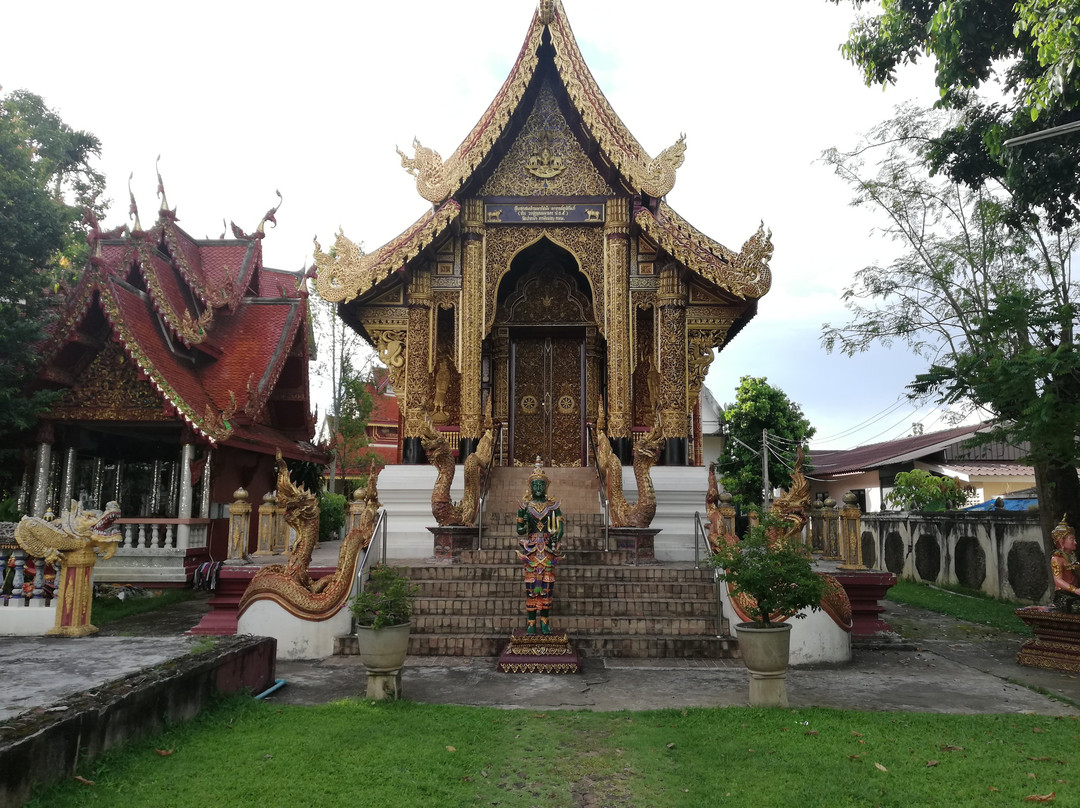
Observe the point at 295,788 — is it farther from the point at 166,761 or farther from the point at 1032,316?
the point at 1032,316

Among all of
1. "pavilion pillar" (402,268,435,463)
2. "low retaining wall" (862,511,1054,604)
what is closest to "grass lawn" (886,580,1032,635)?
"low retaining wall" (862,511,1054,604)

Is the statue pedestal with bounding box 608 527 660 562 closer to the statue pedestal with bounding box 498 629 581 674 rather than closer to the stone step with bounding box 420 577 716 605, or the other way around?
the stone step with bounding box 420 577 716 605

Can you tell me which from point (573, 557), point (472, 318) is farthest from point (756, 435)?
point (573, 557)

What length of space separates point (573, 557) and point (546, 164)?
6.07 meters

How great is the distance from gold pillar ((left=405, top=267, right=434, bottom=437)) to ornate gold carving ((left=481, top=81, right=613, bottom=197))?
1768 millimetres

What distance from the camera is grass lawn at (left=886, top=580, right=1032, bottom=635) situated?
10211 millimetres

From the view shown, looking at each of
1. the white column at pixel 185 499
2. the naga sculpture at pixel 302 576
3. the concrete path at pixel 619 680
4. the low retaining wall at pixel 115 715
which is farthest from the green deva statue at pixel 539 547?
the white column at pixel 185 499

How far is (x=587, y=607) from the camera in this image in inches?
312

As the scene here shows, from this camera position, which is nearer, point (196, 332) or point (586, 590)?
point (586, 590)

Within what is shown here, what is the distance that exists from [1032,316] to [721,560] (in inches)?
194

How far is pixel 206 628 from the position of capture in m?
8.18

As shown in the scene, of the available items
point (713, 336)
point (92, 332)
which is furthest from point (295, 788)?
point (92, 332)

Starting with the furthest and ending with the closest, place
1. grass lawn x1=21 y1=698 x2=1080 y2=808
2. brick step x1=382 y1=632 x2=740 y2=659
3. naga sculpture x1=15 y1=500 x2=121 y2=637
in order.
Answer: brick step x1=382 y1=632 x2=740 y2=659, naga sculpture x1=15 y1=500 x2=121 y2=637, grass lawn x1=21 y1=698 x2=1080 y2=808

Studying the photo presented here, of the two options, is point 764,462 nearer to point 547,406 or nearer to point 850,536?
point 547,406
